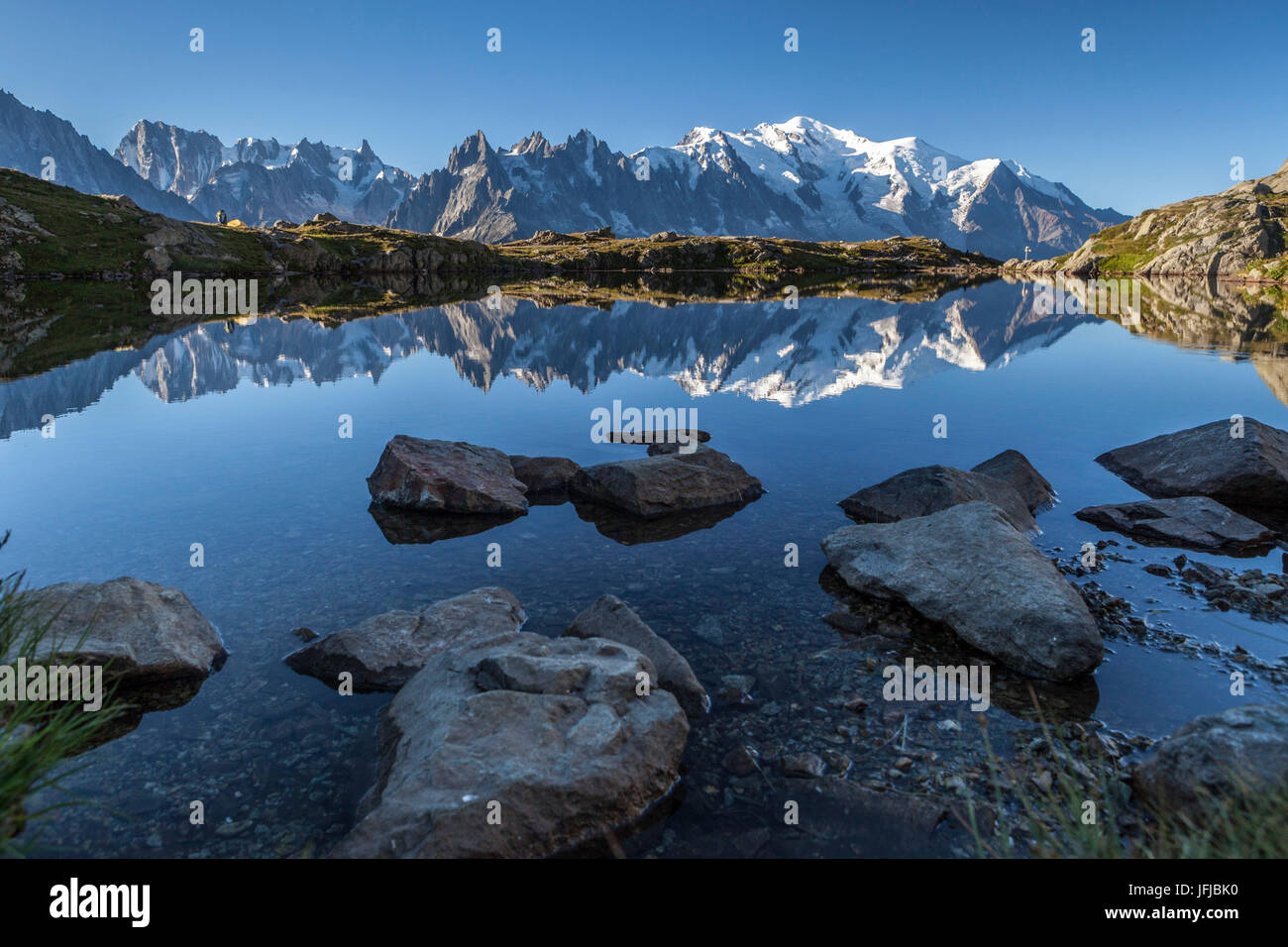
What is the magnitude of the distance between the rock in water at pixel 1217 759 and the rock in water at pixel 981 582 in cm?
327

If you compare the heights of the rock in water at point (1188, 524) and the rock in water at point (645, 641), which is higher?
the rock in water at point (1188, 524)

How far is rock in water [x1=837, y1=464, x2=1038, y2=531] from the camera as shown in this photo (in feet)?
63.8

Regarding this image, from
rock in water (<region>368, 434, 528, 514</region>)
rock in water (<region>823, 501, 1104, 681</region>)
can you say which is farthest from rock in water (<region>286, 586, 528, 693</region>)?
rock in water (<region>823, 501, 1104, 681</region>)

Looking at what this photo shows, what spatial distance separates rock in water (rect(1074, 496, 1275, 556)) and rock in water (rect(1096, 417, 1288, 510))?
→ 240 centimetres

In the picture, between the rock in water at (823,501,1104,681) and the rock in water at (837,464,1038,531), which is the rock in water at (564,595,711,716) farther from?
the rock in water at (837,464,1038,531)

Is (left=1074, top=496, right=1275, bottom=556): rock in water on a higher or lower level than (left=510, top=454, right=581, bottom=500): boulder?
lower

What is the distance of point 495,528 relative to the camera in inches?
798

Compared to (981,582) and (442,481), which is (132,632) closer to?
(442,481)

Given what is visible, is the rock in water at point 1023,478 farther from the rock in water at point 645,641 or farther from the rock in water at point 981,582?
the rock in water at point 645,641

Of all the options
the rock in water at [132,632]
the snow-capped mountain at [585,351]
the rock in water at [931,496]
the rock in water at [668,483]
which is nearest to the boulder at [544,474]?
the rock in water at [668,483]

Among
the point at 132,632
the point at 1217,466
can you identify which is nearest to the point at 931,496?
the point at 1217,466

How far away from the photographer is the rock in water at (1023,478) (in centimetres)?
2158
